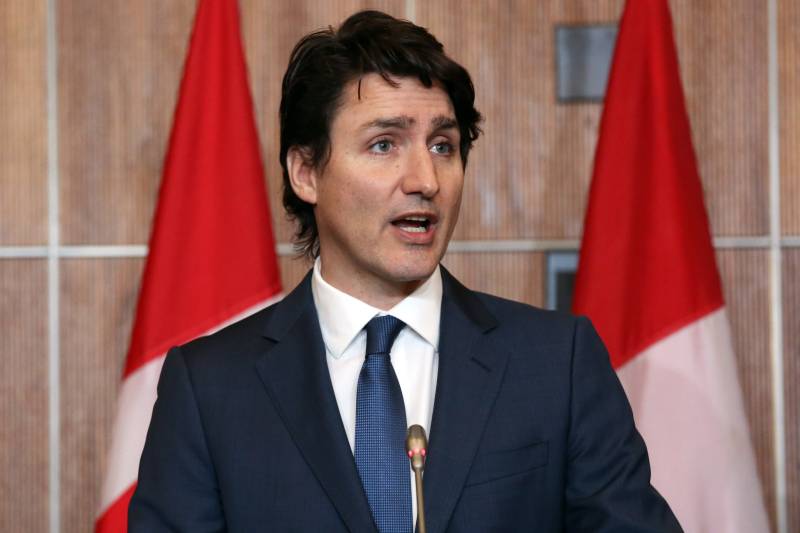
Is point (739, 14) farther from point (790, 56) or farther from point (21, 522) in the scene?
point (21, 522)

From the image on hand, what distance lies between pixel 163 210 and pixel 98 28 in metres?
0.75

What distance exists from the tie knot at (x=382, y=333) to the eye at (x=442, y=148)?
332mm

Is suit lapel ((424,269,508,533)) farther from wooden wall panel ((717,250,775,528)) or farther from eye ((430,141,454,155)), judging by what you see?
wooden wall panel ((717,250,775,528))

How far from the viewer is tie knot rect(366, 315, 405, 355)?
190cm

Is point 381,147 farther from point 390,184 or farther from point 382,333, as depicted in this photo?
point 382,333

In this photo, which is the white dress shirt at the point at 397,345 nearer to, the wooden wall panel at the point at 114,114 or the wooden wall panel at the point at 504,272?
the wooden wall panel at the point at 504,272

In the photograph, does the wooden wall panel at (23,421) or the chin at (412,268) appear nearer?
the chin at (412,268)

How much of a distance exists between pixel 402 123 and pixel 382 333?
1.30 feet

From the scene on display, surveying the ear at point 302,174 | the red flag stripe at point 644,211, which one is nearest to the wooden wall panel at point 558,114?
the red flag stripe at point 644,211

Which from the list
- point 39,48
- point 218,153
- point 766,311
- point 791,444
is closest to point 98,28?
point 39,48

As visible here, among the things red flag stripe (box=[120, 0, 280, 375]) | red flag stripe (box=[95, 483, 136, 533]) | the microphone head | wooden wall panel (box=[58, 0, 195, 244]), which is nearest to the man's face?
the microphone head

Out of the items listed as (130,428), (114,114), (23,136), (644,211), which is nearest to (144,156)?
(114,114)

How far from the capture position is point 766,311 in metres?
3.16

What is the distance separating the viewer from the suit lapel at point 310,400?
1.74 metres
